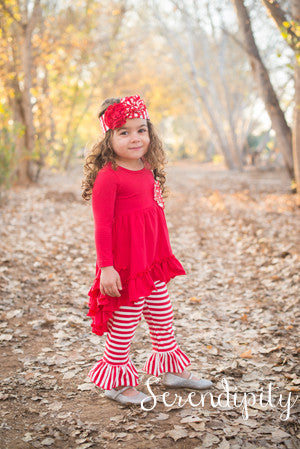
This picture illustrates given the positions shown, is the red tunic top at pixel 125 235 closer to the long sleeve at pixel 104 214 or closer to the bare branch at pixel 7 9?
the long sleeve at pixel 104 214

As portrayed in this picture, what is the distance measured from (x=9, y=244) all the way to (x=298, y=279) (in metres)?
4.13

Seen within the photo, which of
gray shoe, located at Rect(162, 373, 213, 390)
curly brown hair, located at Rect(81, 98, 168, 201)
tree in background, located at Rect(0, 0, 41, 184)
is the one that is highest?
tree in background, located at Rect(0, 0, 41, 184)

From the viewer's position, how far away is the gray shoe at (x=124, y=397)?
2686 mm

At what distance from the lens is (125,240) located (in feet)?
8.49

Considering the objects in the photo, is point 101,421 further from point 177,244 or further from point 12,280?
point 177,244

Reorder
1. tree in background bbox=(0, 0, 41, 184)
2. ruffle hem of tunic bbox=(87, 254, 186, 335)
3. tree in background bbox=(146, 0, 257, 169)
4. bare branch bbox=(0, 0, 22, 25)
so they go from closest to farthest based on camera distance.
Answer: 1. ruffle hem of tunic bbox=(87, 254, 186, 335)
2. bare branch bbox=(0, 0, 22, 25)
3. tree in background bbox=(0, 0, 41, 184)
4. tree in background bbox=(146, 0, 257, 169)

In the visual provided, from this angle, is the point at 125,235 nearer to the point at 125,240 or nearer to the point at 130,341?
the point at 125,240

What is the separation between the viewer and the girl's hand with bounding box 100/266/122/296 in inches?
97.7

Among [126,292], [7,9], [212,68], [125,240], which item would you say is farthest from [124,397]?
[212,68]

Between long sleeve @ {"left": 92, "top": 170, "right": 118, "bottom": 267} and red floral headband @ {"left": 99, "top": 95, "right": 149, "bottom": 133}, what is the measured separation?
344 mm

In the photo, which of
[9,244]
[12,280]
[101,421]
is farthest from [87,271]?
[101,421]

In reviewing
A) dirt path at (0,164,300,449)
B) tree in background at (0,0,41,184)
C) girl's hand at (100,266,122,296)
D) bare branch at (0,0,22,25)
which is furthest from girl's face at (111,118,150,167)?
bare branch at (0,0,22,25)

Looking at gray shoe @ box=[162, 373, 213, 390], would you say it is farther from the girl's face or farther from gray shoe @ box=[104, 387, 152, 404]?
the girl's face

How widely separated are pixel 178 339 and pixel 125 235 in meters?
1.62
